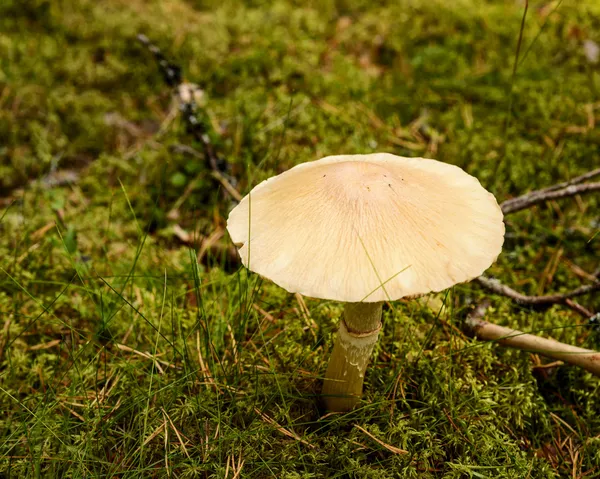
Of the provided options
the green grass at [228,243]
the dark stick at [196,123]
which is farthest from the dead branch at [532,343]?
the dark stick at [196,123]

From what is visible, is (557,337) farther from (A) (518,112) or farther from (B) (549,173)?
(A) (518,112)

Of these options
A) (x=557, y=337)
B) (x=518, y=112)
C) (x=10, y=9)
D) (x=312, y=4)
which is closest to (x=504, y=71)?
(x=518, y=112)

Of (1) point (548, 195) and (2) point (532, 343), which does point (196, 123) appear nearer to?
(1) point (548, 195)

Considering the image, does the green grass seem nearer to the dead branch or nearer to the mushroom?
the dead branch

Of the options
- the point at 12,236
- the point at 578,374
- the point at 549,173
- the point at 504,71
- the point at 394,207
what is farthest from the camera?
the point at 504,71

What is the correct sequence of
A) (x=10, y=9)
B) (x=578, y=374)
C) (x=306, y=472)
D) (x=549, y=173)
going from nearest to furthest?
(x=306, y=472) → (x=578, y=374) → (x=549, y=173) → (x=10, y=9)

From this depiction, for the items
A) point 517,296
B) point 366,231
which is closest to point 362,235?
point 366,231

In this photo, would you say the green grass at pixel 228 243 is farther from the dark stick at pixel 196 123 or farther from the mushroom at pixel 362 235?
the mushroom at pixel 362 235
